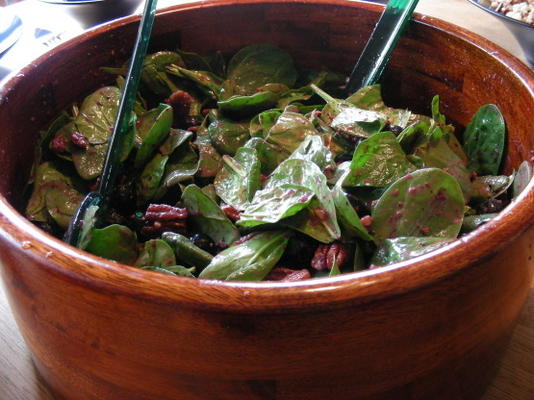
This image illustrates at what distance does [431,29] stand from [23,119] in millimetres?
626

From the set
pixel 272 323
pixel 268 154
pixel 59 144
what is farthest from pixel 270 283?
pixel 59 144

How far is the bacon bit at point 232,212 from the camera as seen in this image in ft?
2.41

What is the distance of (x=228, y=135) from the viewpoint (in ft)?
2.87

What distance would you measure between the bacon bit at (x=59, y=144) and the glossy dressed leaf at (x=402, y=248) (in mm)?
476

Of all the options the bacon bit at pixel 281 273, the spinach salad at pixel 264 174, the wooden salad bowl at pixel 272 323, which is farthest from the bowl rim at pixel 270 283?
the bacon bit at pixel 281 273

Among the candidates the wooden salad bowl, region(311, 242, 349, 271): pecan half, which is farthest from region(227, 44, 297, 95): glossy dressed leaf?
the wooden salad bowl

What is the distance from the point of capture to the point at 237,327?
433mm

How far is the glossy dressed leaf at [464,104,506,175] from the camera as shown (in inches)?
30.9

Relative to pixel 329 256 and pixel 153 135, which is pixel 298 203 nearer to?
pixel 329 256

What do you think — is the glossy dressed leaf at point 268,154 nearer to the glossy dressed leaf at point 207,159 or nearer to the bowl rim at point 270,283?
the glossy dressed leaf at point 207,159

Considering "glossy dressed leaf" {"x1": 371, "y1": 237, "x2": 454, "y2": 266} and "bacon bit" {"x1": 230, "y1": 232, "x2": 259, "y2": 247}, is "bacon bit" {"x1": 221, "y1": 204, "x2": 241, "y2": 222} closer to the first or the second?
"bacon bit" {"x1": 230, "y1": 232, "x2": 259, "y2": 247}

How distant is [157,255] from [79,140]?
26 cm

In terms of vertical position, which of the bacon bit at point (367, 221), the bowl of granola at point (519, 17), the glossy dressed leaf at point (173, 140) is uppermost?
the bowl of granola at point (519, 17)

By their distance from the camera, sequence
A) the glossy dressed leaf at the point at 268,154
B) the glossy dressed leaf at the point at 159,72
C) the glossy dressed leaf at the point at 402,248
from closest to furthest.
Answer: the glossy dressed leaf at the point at 402,248 → the glossy dressed leaf at the point at 268,154 → the glossy dressed leaf at the point at 159,72
